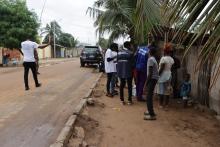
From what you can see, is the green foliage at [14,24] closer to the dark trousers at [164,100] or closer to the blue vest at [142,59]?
the blue vest at [142,59]

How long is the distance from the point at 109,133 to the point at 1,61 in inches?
1394

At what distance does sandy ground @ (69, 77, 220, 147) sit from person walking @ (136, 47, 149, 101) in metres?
0.49

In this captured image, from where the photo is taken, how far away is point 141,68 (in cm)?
1105

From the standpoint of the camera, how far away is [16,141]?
6.62m

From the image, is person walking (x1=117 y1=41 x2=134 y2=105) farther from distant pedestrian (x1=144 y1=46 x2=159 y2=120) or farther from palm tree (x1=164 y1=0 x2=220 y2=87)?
palm tree (x1=164 y1=0 x2=220 y2=87)

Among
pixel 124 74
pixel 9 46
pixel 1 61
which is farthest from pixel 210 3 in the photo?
pixel 1 61

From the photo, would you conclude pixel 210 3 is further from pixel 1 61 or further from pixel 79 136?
pixel 1 61

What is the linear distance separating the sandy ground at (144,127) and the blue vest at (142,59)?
1.01m

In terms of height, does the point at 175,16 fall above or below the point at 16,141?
above

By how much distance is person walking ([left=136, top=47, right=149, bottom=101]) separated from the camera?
10.9m

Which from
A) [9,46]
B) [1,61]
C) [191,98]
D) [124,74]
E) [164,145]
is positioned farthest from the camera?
[1,61]

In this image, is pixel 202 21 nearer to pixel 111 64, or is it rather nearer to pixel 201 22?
pixel 201 22

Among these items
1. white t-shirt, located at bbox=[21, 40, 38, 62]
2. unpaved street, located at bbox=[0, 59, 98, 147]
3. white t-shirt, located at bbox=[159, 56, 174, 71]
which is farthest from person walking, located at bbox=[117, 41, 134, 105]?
white t-shirt, located at bbox=[21, 40, 38, 62]

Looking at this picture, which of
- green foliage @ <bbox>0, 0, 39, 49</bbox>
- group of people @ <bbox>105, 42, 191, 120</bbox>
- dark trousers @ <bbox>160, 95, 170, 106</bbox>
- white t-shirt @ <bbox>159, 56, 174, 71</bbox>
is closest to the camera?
white t-shirt @ <bbox>159, 56, 174, 71</bbox>
